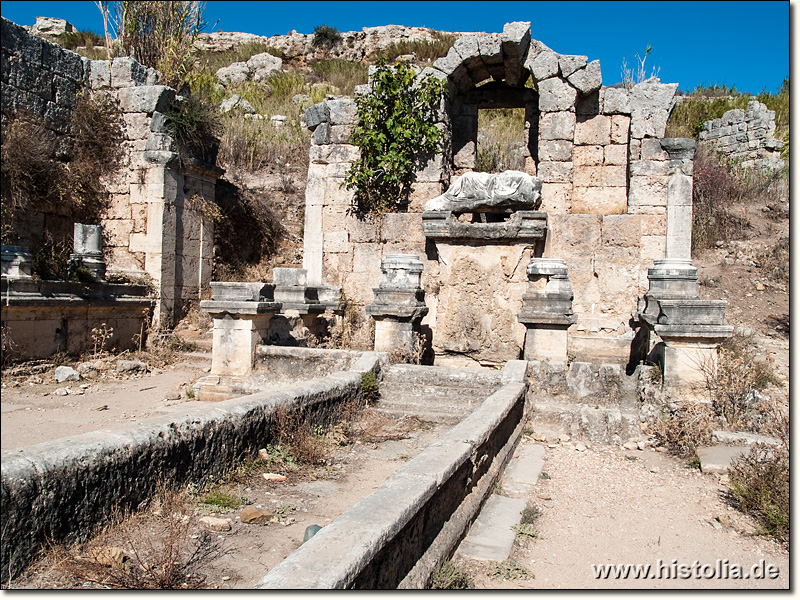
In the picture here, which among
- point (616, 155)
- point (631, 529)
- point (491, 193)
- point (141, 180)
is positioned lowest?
point (631, 529)

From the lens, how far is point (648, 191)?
10133 millimetres

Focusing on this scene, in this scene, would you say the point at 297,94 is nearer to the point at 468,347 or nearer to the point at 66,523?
the point at 468,347

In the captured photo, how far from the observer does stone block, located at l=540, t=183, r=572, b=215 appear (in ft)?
34.3

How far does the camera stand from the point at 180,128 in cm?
1141

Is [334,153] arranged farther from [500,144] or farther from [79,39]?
[79,39]

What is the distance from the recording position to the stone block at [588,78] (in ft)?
33.3

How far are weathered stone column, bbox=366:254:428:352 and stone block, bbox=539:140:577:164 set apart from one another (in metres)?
3.53

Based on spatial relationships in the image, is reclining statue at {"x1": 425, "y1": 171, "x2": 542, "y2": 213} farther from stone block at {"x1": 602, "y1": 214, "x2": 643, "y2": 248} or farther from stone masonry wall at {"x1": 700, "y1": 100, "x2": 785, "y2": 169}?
stone masonry wall at {"x1": 700, "y1": 100, "x2": 785, "y2": 169}

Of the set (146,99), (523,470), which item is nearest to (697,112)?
(146,99)

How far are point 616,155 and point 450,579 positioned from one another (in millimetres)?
8589

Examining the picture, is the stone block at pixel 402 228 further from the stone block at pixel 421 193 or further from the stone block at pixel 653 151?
the stone block at pixel 653 151

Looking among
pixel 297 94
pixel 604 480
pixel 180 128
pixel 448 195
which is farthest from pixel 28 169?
pixel 297 94

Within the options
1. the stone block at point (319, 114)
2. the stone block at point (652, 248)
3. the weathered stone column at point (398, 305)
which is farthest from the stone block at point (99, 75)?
the stone block at point (652, 248)

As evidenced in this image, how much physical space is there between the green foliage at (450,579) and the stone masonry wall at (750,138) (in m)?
18.0
